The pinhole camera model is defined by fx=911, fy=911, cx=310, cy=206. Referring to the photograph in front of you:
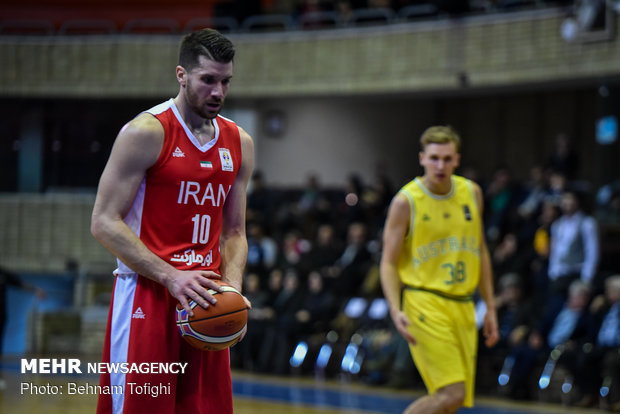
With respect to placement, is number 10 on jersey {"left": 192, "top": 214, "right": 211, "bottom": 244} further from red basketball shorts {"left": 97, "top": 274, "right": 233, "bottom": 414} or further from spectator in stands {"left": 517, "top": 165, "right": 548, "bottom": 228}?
spectator in stands {"left": 517, "top": 165, "right": 548, "bottom": 228}

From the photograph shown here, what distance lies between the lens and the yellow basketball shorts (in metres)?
5.53

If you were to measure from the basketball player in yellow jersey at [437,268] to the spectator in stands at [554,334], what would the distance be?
4.35 meters

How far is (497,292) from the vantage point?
37.5 ft

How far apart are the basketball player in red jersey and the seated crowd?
6645 millimetres

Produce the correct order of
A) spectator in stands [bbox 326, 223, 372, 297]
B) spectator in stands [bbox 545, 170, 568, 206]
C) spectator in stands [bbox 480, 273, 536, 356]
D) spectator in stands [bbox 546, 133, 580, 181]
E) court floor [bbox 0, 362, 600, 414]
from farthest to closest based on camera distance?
1. spectator in stands [bbox 546, 133, 580, 181]
2. spectator in stands [bbox 326, 223, 372, 297]
3. spectator in stands [bbox 545, 170, 568, 206]
4. spectator in stands [bbox 480, 273, 536, 356]
5. court floor [bbox 0, 362, 600, 414]

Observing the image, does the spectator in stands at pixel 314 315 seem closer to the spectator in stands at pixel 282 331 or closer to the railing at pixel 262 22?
the spectator in stands at pixel 282 331

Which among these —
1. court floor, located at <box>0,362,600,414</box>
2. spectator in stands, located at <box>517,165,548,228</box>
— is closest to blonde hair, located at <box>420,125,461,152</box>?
court floor, located at <box>0,362,600,414</box>

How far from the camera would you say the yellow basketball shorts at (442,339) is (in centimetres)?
553

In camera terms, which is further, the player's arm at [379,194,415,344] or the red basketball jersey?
the player's arm at [379,194,415,344]

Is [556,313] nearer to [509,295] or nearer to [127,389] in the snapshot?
[509,295]

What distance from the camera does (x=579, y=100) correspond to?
706 inches

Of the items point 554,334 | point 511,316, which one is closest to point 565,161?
point 511,316

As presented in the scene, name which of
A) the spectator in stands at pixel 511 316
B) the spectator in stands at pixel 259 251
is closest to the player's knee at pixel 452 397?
the spectator in stands at pixel 511 316

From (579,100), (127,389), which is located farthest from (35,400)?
(579,100)
